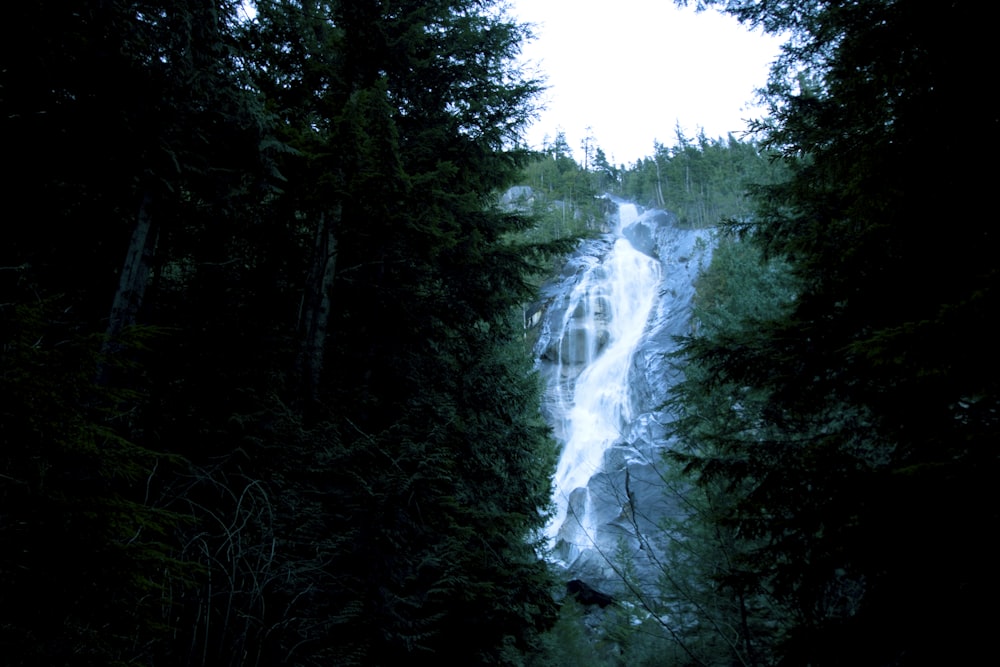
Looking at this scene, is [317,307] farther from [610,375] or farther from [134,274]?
[610,375]

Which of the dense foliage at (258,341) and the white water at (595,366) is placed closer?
the dense foliage at (258,341)

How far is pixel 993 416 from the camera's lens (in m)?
3.63

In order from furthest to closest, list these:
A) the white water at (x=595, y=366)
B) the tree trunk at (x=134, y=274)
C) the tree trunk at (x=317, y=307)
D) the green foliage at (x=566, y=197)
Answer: the green foliage at (x=566, y=197) → the white water at (x=595, y=366) → the tree trunk at (x=317, y=307) → the tree trunk at (x=134, y=274)

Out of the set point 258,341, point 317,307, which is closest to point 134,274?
point 258,341

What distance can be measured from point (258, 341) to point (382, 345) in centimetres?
190

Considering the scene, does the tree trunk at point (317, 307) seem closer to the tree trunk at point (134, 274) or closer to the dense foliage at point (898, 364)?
the tree trunk at point (134, 274)

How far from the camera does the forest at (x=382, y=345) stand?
2.52 metres

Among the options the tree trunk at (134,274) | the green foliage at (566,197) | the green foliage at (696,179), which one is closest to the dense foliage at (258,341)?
the tree trunk at (134,274)

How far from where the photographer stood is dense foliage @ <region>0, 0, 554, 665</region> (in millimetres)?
1738

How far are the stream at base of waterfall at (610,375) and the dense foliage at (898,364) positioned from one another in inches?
578

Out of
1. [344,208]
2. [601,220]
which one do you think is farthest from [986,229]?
[601,220]

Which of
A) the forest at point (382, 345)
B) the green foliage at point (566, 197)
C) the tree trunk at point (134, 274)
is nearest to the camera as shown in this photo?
the forest at point (382, 345)

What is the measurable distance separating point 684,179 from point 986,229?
6740 cm

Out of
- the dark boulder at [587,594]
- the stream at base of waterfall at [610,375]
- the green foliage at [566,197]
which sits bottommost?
the dark boulder at [587,594]
